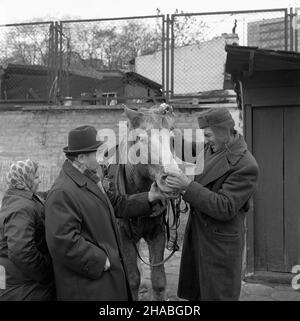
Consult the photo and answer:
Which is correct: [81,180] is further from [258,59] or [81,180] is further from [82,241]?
[258,59]

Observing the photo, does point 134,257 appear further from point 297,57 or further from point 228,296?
point 297,57

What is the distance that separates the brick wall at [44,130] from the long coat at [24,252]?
5997 mm

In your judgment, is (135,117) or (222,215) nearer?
(222,215)

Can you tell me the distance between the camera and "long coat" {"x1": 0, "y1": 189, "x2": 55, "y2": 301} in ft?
9.07

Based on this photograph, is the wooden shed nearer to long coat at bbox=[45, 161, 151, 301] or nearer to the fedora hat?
the fedora hat

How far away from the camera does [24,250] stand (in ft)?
8.99

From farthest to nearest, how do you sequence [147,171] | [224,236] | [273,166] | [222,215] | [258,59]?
[273,166] < [258,59] < [147,171] < [224,236] < [222,215]

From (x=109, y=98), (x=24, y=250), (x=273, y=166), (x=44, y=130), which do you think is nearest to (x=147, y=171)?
(x=24, y=250)

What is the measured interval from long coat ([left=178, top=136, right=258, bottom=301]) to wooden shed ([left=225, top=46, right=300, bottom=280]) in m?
2.72

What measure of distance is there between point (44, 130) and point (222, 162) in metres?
6.74
